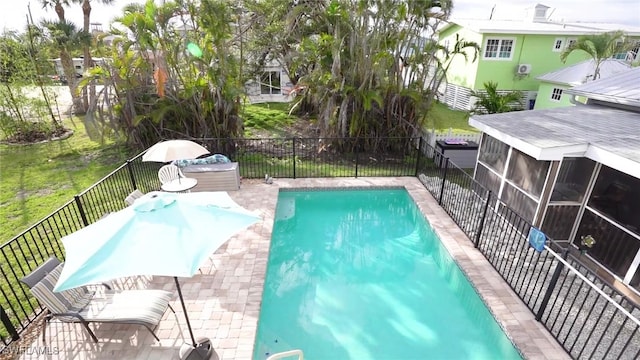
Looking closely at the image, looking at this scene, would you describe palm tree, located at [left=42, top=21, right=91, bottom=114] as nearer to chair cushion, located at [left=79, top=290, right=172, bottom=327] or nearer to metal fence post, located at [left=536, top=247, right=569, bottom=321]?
chair cushion, located at [left=79, top=290, right=172, bottom=327]

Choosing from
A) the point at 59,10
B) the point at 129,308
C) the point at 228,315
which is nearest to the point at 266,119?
the point at 59,10

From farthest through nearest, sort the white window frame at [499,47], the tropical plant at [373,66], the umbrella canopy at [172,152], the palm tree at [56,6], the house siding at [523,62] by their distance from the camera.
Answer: the house siding at [523,62] < the white window frame at [499,47] < the palm tree at [56,6] < the tropical plant at [373,66] < the umbrella canopy at [172,152]

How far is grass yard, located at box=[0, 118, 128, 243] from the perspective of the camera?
25.3 feet

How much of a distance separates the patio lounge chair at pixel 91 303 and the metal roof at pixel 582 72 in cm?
2033

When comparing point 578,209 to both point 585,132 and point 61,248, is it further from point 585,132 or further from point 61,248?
point 61,248

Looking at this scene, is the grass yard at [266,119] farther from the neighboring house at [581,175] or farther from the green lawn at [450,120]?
the neighboring house at [581,175]

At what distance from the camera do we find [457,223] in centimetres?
745

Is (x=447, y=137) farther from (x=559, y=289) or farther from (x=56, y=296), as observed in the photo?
(x=56, y=296)

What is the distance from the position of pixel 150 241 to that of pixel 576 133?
7590 millimetres

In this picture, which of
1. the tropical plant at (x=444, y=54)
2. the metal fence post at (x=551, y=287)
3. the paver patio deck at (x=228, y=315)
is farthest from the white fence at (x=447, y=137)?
the metal fence post at (x=551, y=287)

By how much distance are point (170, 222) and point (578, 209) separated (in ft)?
23.9

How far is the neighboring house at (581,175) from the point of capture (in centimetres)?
546

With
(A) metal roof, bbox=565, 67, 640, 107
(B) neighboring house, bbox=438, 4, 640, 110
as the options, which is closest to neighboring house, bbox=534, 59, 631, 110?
(B) neighboring house, bbox=438, 4, 640, 110

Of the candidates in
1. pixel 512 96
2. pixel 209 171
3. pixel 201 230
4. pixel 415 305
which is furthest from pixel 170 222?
pixel 512 96
